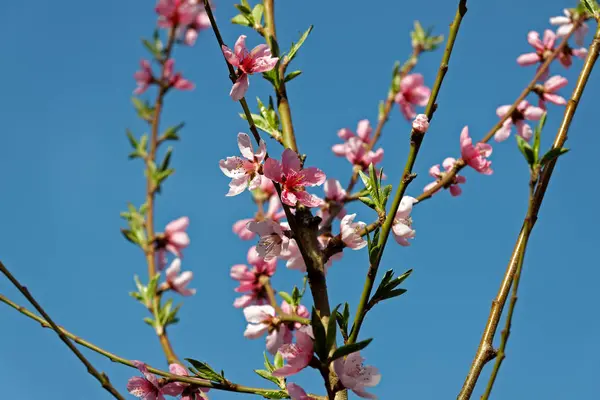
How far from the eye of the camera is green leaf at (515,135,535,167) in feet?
4.90

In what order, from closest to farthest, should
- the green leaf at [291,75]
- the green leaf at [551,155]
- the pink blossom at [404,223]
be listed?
1. the green leaf at [551,155]
2. the pink blossom at [404,223]
3. the green leaf at [291,75]

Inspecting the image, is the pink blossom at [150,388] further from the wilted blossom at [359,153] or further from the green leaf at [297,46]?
the wilted blossom at [359,153]

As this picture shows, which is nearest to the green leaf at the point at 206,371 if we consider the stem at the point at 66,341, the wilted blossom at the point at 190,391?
the wilted blossom at the point at 190,391

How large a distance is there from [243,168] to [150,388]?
2.04 feet

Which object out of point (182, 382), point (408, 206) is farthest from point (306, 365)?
point (408, 206)

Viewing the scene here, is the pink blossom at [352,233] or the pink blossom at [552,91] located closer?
the pink blossom at [352,233]

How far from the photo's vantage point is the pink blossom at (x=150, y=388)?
165cm

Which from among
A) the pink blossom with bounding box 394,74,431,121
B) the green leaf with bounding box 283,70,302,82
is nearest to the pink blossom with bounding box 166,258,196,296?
the pink blossom with bounding box 394,74,431,121

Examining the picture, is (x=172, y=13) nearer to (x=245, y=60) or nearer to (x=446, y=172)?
(x=446, y=172)

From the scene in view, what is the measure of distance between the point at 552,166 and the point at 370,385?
0.68 m

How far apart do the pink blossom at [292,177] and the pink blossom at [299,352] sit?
36 centimetres

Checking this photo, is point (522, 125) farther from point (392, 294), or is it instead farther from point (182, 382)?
point (182, 382)

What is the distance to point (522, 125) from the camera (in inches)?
114

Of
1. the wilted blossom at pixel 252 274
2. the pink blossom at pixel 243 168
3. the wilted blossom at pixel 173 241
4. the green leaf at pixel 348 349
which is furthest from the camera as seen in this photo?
the wilted blossom at pixel 173 241
